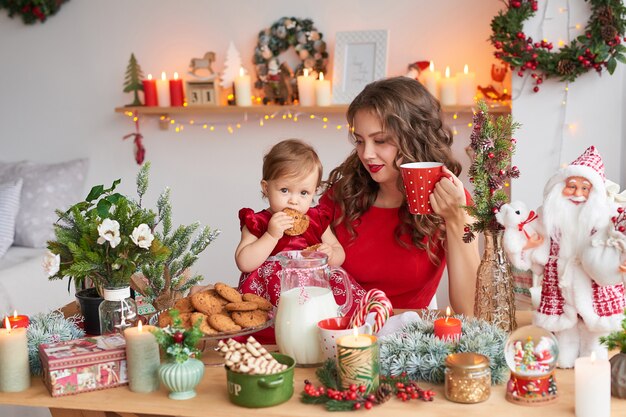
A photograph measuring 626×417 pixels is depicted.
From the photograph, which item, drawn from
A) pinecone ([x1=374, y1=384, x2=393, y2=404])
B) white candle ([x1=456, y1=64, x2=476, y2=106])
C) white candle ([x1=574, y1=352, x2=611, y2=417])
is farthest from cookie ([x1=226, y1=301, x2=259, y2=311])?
white candle ([x1=456, y1=64, x2=476, y2=106])

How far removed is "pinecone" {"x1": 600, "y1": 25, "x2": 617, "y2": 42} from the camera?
320cm

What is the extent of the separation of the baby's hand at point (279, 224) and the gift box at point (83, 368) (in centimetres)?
67

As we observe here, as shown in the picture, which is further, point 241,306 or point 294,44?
point 294,44

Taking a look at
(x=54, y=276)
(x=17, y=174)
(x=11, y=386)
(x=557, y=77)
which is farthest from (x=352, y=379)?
(x=17, y=174)

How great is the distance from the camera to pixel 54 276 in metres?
1.87

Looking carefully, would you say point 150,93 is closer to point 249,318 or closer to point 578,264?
point 249,318

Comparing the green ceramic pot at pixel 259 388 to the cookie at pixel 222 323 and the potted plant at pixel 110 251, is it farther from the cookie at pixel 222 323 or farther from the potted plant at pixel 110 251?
the potted plant at pixel 110 251

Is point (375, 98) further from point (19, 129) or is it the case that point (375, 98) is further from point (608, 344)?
point (19, 129)

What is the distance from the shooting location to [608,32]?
10.5 feet

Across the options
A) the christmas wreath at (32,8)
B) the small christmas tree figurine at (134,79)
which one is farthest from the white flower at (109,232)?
the christmas wreath at (32,8)

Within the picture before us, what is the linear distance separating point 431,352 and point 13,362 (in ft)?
2.72

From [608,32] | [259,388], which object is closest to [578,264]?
[259,388]

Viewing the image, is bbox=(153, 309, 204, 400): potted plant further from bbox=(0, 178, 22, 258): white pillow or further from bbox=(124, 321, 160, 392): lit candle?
bbox=(0, 178, 22, 258): white pillow

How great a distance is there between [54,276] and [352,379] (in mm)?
813
